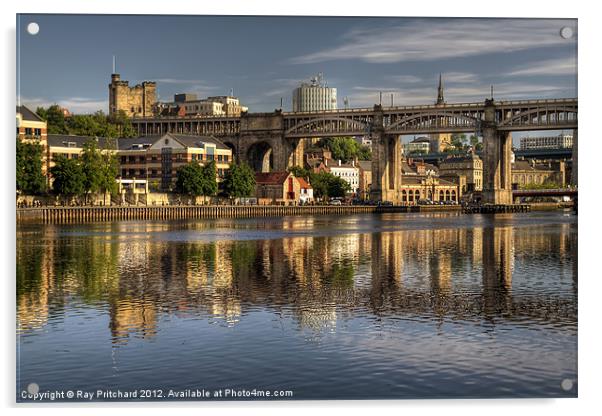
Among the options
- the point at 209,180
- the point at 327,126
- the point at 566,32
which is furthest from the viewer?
the point at 327,126

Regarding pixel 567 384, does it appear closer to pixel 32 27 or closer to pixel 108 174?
pixel 32 27

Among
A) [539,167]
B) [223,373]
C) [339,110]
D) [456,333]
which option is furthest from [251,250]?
[539,167]

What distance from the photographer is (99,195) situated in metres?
99.7

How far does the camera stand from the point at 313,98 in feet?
400

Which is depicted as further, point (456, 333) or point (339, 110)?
point (339, 110)

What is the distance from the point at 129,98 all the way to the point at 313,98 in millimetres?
49364

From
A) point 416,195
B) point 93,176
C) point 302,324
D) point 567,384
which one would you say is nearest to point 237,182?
point 93,176

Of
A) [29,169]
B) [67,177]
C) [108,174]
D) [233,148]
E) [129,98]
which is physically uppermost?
[129,98]

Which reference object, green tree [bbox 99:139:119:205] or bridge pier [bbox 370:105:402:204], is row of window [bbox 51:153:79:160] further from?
bridge pier [bbox 370:105:402:204]

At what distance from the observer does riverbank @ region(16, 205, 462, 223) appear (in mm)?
82544

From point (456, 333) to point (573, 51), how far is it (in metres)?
7.09

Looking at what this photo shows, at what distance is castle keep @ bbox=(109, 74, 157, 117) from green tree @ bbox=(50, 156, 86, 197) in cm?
5692

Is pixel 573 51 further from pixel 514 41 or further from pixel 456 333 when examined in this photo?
pixel 456 333

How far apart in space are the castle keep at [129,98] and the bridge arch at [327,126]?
28619mm
